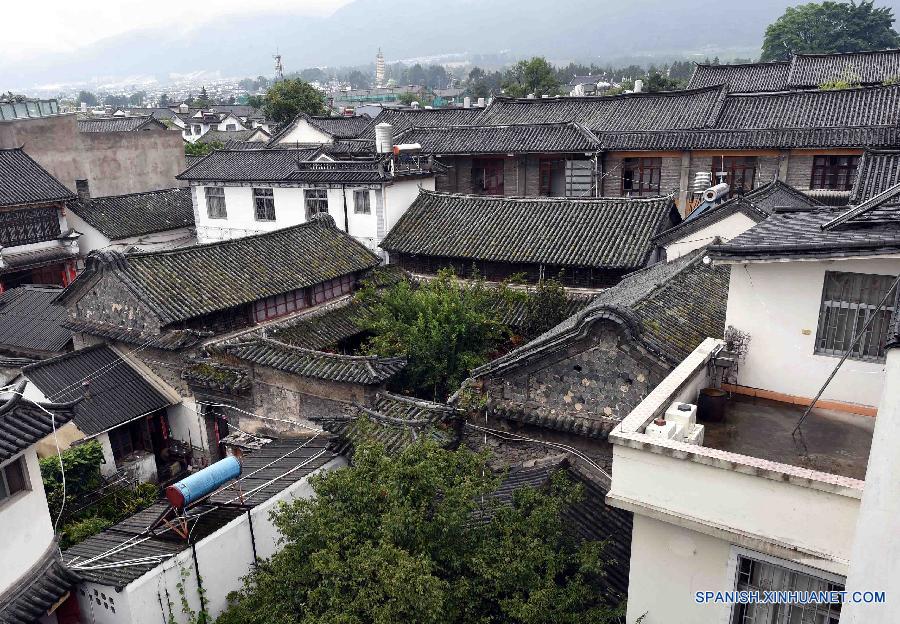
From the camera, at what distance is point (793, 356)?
11125mm

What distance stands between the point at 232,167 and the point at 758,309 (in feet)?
91.2

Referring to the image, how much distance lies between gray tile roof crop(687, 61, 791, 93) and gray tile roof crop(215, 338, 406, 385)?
40582 millimetres

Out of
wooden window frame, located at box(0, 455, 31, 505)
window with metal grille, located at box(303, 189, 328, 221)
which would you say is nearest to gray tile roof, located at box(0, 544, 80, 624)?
wooden window frame, located at box(0, 455, 31, 505)

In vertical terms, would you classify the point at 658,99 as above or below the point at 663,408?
above

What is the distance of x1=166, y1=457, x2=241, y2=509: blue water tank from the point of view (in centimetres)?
1247

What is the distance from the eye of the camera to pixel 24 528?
34.7 feet

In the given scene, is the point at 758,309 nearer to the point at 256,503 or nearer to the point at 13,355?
the point at 256,503

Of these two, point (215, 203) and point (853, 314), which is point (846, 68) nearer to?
point (215, 203)

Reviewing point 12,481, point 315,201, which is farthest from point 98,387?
point 315,201

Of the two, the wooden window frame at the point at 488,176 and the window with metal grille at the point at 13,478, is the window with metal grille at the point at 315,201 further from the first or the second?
the window with metal grille at the point at 13,478

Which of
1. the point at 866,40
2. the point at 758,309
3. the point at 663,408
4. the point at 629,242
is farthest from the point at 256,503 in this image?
the point at 866,40

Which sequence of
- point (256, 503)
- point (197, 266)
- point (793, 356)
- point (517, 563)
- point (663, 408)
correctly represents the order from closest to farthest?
point (517, 563), point (663, 408), point (793, 356), point (256, 503), point (197, 266)

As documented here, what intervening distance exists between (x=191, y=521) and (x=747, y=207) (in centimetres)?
1796

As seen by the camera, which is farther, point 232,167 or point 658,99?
point 658,99
